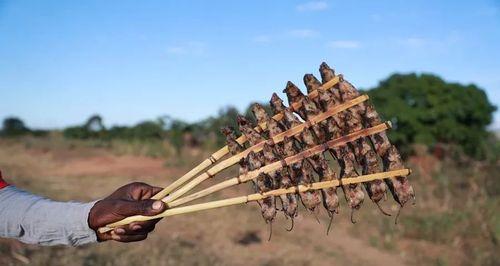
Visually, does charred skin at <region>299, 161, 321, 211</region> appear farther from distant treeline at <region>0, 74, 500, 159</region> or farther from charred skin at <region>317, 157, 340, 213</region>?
distant treeline at <region>0, 74, 500, 159</region>

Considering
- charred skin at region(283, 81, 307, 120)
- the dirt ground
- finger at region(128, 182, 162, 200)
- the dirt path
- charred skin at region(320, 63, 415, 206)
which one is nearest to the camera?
charred skin at region(320, 63, 415, 206)

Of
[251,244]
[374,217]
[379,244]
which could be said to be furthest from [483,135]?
[251,244]

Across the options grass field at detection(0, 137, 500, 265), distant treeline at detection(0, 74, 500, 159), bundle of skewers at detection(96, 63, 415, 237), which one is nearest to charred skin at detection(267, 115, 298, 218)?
bundle of skewers at detection(96, 63, 415, 237)

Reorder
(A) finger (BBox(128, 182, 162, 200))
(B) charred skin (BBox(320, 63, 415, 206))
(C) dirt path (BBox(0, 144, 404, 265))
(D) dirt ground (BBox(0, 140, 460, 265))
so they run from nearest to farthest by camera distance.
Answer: (B) charred skin (BBox(320, 63, 415, 206))
(A) finger (BBox(128, 182, 162, 200))
(D) dirt ground (BBox(0, 140, 460, 265))
(C) dirt path (BBox(0, 144, 404, 265))

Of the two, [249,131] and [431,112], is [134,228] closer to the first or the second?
[249,131]

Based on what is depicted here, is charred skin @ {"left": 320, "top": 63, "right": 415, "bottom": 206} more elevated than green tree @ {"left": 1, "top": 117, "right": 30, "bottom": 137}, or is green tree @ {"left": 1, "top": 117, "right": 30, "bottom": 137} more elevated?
green tree @ {"left": 1, "top": 117, "right": 30, "bottom": 137}

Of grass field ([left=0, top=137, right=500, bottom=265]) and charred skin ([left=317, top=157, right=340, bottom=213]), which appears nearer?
charred skin ([left=317, top=157, right=340, bottom=213])

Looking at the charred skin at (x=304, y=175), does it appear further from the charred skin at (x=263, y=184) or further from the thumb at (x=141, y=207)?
the thumb at (x=141, y=207)

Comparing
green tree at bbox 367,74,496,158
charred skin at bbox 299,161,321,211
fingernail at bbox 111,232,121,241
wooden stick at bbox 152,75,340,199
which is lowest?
fingernail at bbox 111,232,121,241

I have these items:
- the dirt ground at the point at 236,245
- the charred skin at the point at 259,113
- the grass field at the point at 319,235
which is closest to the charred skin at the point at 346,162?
the charred skin at the point at 259,113
